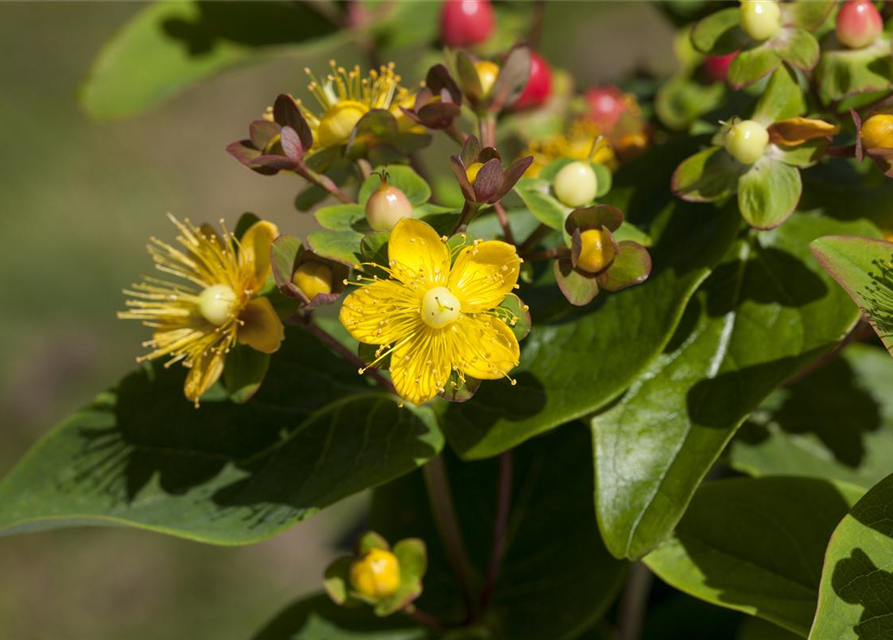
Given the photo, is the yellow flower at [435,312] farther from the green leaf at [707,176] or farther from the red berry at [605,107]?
the red berry at [605,107]

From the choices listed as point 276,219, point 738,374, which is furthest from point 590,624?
point 276,219

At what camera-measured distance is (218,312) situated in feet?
2.48

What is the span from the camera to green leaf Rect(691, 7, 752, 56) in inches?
30.8

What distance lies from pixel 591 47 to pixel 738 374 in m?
2.40

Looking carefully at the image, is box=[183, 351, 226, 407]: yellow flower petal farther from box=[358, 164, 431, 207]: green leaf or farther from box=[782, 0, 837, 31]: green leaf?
box=[782, 0, 837, 31]: green leaf

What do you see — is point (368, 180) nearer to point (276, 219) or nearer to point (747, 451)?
point (747, 451)

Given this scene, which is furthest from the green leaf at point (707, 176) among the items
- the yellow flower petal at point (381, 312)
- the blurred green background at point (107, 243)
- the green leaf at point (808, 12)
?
the blurred green background at point (107, 243)

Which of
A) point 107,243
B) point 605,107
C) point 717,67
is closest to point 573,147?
point 605,107

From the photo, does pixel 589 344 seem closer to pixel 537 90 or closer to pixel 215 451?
pixel 215 451

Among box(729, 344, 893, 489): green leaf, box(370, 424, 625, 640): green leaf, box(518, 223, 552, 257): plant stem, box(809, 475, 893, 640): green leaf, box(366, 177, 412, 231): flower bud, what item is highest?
box(366, 177, 412, 231): flower bud

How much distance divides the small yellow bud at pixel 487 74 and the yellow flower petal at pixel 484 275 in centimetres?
19

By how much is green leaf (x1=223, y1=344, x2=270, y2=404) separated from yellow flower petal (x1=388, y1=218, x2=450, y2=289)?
15 centimetres

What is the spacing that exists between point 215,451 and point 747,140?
54 centimetres

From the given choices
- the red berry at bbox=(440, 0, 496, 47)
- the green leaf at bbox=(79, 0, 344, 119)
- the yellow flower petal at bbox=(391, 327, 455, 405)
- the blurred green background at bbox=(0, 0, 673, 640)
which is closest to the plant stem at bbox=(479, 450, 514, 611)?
the yellow flower petal at bbox=(391, 327, 455, 405)
